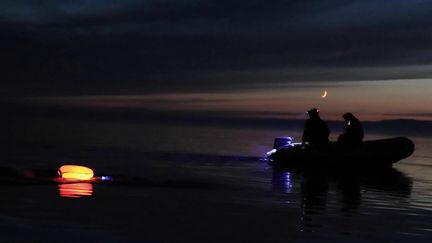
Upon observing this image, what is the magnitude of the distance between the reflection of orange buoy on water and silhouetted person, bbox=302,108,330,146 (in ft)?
35.9

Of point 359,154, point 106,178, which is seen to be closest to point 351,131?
point 359,154

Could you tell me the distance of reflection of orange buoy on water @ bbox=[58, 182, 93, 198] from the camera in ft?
43.9

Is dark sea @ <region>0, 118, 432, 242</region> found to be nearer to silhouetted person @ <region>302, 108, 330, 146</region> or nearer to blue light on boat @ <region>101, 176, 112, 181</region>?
blue light on boat @ <region>101, 176, 112, 181</region>

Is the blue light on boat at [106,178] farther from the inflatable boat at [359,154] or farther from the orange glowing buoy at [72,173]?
the inflatable boat at [359,154]

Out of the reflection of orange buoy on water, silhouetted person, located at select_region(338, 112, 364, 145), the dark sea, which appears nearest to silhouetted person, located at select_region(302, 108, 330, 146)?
silhouetted person, located at select_region(338, 112, 364, 145)

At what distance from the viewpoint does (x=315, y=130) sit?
79.6 feet

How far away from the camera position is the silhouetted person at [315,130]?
78.8 ft

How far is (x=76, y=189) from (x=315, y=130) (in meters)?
12.1

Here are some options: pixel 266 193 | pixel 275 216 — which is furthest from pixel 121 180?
pixel 275 216

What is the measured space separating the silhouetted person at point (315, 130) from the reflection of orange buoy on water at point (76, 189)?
10941mm

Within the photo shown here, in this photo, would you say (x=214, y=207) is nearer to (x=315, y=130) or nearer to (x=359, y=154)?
(x=359, y=154)

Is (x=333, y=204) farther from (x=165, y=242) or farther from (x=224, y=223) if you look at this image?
(x=165, y=242)

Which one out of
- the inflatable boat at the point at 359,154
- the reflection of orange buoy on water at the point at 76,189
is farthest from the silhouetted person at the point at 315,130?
the reflection of orange buoy on water at the point at 76,189

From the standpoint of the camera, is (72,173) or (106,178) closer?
(72,173)
